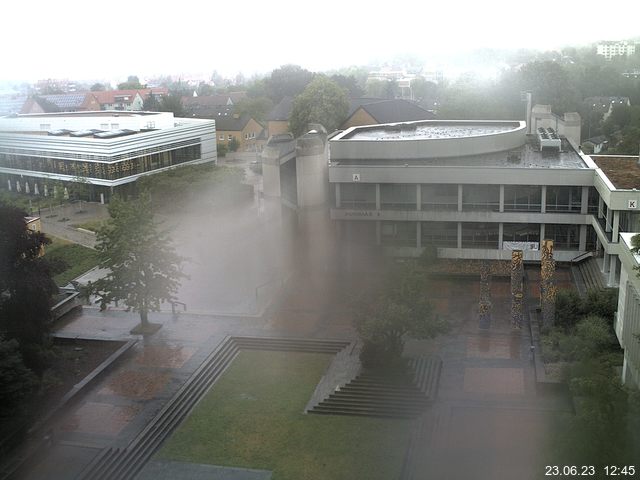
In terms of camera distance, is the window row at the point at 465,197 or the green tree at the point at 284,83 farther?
the green tree at the point at 284,83

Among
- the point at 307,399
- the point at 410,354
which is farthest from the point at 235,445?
the point at 410,354

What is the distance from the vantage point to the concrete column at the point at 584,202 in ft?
47.1

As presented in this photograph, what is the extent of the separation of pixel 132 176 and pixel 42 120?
4.87 meters

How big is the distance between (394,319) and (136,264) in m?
4.26

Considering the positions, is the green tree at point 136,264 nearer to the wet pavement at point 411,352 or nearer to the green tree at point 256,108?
the wet pavement at point 411,352

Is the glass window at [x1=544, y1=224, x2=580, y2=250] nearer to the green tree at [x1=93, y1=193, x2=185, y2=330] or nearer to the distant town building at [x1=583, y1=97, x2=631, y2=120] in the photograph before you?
the green tree at [x1=93, y1=193, x2=185, y2=330]

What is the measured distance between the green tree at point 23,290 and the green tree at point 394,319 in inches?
163

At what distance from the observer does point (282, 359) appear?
10680 millimetres

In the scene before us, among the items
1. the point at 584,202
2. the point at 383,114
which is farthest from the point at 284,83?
the point at 584,202

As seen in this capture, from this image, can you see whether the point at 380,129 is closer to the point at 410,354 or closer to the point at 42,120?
the point at 410,354

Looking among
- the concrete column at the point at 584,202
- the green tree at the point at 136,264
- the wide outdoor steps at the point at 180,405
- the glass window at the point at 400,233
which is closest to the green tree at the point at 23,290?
the wide outdoor steps at the point at 180,405

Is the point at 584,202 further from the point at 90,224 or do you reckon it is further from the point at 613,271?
the point at 90,224

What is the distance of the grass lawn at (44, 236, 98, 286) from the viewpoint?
1540 cm

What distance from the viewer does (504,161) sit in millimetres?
15711
